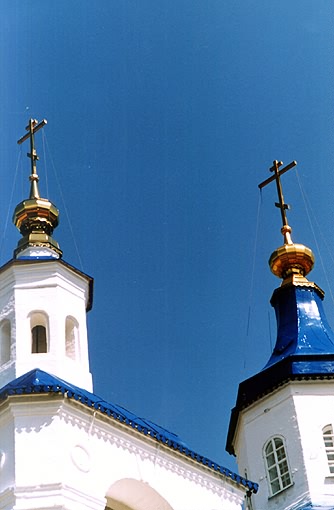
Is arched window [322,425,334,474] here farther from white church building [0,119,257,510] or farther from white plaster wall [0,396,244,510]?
white plaster wall [0,396,244,510]

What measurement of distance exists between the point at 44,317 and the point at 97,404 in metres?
2.44

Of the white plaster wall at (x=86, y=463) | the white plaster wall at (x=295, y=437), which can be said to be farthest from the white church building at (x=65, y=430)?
the white plaster wall at (x=295, y=437)

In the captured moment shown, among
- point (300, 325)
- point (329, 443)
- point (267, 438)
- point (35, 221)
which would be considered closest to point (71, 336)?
point (35, 221)

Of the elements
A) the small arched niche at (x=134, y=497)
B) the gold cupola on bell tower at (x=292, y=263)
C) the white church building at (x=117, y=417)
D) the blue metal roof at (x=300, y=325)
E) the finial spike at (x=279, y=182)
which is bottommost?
the small arched niche at (x=134, y=497)

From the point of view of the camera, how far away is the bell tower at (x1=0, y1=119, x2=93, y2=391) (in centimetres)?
1694

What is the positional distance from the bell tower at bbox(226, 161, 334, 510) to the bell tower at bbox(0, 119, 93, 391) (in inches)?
147

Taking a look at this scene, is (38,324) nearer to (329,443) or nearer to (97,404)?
(97,404)

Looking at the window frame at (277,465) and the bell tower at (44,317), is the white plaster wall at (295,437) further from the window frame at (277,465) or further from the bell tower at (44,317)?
the bell tower at (44,317)

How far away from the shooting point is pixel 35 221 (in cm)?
1939

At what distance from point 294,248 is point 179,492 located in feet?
25.6

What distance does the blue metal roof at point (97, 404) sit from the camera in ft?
49.1

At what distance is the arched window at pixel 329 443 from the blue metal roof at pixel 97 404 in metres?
3.19

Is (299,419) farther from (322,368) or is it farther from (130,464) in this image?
(130,464)

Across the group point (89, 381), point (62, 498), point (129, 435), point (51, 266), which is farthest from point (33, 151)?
point (62, 498)
